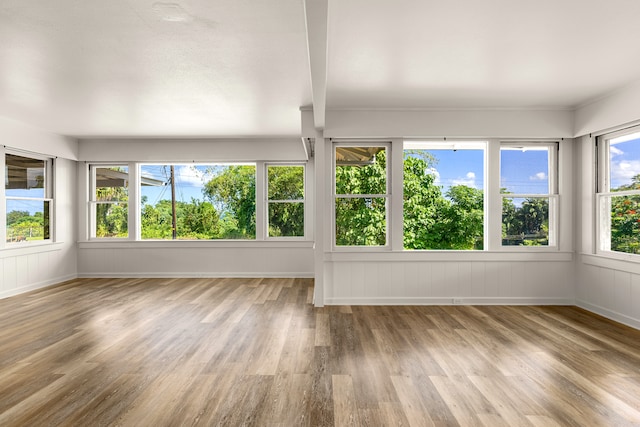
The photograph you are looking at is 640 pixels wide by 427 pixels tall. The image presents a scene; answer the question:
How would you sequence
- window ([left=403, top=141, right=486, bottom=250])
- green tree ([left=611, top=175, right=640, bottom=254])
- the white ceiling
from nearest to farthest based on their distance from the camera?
the white ceiling, green tree ([left=611, top=175, right=640, bottom=254]), window ([left=403, top=141, right=486, bottom=250])

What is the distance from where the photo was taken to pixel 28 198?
6.24 meters

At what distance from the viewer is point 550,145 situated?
17.3 feet

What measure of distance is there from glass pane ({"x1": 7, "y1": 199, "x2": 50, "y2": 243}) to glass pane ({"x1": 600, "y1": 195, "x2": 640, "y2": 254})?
8.50 m

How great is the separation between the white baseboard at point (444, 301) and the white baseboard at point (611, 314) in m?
0.21

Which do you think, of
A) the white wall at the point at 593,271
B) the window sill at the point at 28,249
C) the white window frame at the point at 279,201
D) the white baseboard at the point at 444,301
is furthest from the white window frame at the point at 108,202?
the white wall at the point at 593,271

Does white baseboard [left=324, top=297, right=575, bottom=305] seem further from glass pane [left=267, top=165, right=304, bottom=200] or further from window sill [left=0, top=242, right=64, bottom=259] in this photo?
→ window sill [left=0, top=242, right=64, bottom=259]

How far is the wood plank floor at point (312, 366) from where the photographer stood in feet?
7.63

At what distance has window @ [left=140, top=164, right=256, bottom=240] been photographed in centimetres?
768

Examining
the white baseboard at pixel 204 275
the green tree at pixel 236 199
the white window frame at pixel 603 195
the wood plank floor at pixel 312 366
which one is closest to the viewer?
the wood plank floor at pixel 312 366

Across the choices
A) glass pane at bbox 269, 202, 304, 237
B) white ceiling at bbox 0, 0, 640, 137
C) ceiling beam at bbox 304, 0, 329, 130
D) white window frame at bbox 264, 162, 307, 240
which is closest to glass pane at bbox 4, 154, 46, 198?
white ceiling at bbox 0, 0, 640, 137

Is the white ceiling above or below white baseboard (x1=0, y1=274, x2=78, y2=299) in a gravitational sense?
above

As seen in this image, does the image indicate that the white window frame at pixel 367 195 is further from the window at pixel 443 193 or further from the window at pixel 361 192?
the window at pixel 443 193

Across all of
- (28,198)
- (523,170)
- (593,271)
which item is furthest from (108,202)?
(593,271)

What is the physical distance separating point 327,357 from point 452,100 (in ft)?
11.1
